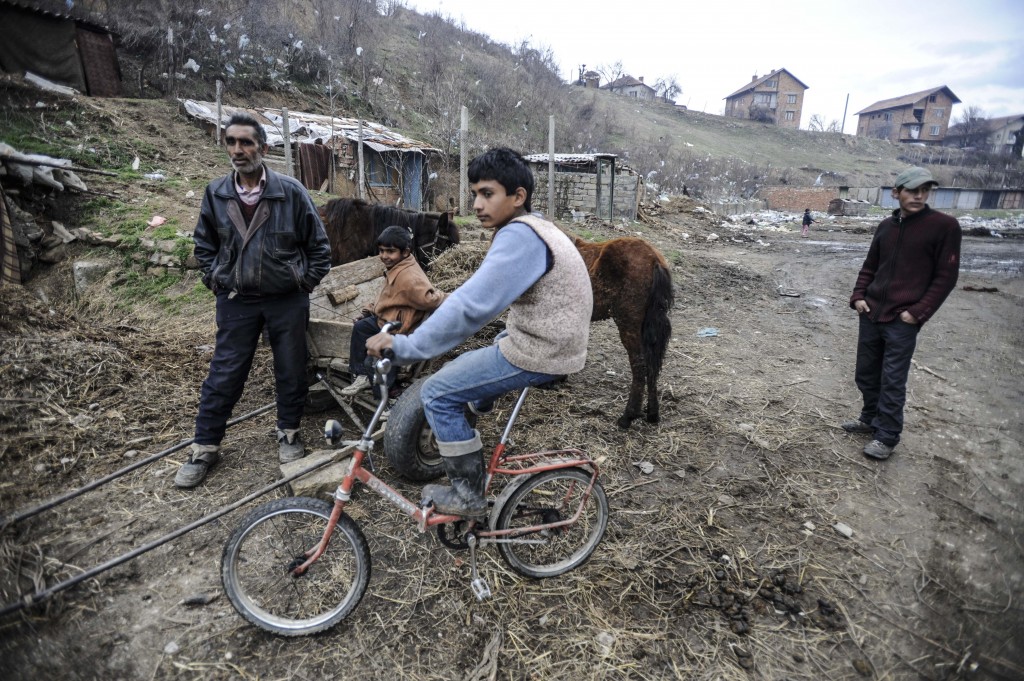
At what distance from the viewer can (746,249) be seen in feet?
52.0

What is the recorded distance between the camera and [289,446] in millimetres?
3619

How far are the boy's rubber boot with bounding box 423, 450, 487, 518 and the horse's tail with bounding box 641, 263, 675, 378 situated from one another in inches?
99.0

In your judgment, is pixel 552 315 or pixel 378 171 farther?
pixel 378 171

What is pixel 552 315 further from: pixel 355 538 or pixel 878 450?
pixel 878 450

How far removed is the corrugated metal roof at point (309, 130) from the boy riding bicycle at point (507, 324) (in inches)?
551

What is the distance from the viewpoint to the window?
1507cm

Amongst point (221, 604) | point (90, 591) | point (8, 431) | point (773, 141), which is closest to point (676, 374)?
point (221, 604)

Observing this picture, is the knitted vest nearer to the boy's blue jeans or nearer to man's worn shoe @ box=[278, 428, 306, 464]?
the boy's blue jeans

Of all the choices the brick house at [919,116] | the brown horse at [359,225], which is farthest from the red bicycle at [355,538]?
the brick house at [919,116]

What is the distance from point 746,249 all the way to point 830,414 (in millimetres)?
12689

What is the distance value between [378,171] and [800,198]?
1136 inches

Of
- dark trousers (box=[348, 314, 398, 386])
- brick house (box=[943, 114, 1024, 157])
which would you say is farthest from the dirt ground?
brick house (box=[943, 114, 1024, 157])

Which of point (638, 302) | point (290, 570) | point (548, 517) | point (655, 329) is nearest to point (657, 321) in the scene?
point (655, 329)

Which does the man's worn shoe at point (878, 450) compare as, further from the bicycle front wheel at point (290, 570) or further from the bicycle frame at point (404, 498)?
the bicycle front wheel at point (290, 570)
